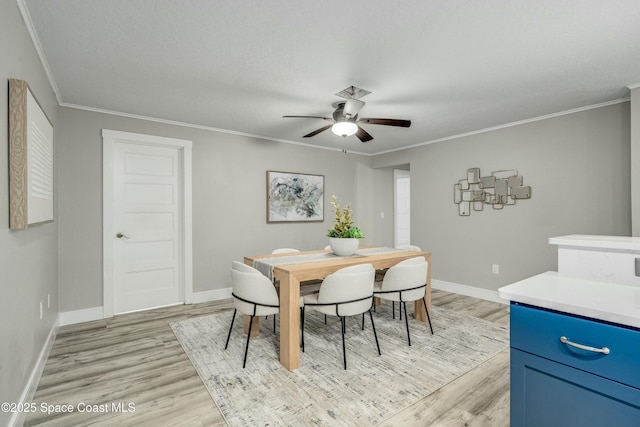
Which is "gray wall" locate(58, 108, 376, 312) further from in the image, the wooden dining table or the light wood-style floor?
the wooden dining table

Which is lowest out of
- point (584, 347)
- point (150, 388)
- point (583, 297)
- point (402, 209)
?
point (150, 388)

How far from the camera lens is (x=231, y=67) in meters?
2.45

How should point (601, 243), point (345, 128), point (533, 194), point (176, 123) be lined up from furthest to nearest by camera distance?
point (176, 123) < point (533, 194) < point (345, 128) < point (601, 243)

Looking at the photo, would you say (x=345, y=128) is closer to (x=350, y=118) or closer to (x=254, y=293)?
(x=350, y=118)

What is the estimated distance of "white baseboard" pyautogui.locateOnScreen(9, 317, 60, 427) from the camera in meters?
1.67

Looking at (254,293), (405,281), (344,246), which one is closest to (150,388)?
(254,293)

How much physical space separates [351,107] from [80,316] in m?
3.63

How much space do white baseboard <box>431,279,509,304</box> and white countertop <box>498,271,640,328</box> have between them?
2.93 m

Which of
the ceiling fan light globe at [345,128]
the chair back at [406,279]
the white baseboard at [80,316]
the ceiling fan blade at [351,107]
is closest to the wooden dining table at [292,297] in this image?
the chair back at [406,279]

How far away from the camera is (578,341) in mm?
1086

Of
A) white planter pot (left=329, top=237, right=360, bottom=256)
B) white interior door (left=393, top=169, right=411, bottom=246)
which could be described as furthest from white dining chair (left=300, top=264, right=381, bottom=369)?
white interior door (left=393, top=169, right=411, bottom=246)

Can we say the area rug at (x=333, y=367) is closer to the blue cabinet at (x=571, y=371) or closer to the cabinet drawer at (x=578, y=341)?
the blue cabinet at (x=571, y=371)

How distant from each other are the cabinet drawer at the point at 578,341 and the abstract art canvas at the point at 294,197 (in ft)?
12.5

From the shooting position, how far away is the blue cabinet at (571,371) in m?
1.00
